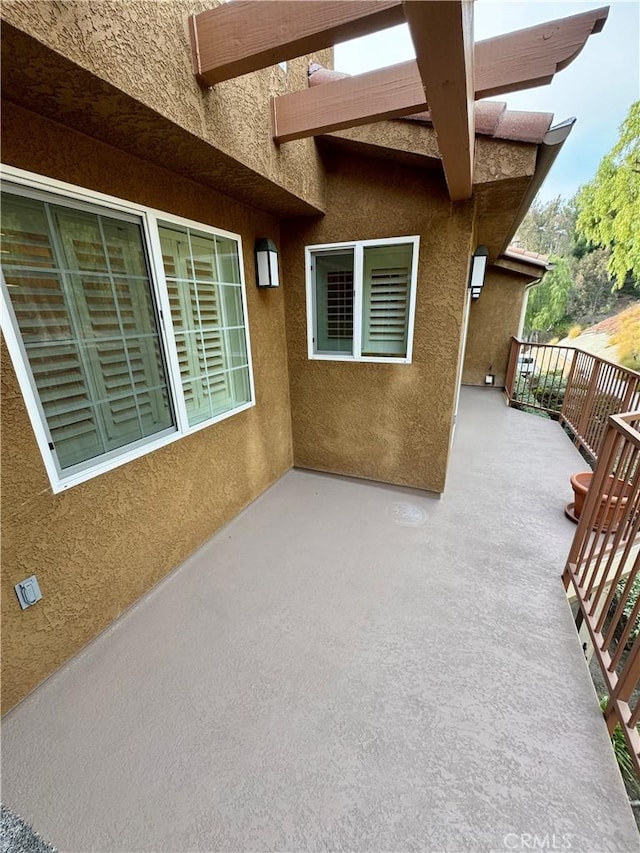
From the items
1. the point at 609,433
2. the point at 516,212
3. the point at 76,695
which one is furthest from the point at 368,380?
the point at 76,695

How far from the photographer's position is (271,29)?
1.55 m

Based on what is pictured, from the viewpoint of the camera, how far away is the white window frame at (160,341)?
169 centimetres

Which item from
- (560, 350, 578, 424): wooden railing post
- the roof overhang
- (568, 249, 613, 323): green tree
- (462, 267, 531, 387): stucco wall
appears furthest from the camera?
(568, 249, 613, 323): green tree

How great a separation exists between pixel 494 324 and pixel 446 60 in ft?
28.5

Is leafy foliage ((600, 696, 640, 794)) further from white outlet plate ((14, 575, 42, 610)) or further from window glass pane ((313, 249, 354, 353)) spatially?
window glass pane ((313, 249, 354, 353))

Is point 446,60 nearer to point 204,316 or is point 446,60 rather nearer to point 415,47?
point 415,47

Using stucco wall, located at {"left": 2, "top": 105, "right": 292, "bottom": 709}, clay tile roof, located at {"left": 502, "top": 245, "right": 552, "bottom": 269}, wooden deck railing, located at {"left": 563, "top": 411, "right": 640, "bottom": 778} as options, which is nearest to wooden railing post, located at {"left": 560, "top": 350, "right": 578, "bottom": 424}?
clay tile roof, located at {"left": 502, "top": 245, "right": 552, "bottom": 269}

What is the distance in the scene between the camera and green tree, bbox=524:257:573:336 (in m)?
19.0

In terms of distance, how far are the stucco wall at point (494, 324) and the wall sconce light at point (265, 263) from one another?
7171mm

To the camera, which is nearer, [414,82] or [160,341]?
[414,82]

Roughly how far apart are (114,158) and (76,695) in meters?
3.17

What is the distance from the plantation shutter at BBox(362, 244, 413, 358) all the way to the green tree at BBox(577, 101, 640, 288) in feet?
51.2

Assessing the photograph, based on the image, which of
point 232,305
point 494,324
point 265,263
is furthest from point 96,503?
point 494,324

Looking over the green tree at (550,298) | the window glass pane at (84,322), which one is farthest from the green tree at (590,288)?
the window glass pane at (84,322)
